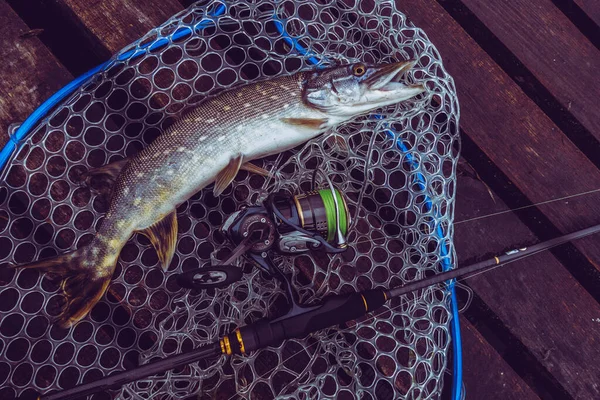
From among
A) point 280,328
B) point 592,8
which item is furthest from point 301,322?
point 592,8

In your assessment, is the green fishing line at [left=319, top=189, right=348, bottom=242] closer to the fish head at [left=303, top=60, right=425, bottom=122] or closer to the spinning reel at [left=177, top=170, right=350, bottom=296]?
the spinning reel at [left=177, top=170, right=350, bottom=296]

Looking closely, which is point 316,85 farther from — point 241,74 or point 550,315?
point 550,315

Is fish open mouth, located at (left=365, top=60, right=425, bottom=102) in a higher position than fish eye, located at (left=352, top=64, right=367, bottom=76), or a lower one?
lower

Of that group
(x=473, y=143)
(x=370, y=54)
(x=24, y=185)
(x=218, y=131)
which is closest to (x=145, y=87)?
(x=218, y=131)

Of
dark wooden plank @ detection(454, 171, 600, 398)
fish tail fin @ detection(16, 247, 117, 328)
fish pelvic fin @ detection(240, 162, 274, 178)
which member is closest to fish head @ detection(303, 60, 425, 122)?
fish pelvic fin @ detection(240, 162, 274, 178)

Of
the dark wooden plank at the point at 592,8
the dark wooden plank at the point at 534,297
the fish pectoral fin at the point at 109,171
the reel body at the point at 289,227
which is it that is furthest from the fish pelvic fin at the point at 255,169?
the dark wooden plank at the point at 592,8

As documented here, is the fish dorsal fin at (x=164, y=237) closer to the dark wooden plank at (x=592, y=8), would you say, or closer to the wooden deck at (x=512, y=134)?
the wooden deck at (x=512, y=134)

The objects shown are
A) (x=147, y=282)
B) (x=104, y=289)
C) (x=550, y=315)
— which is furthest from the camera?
(x=550, y=315)
